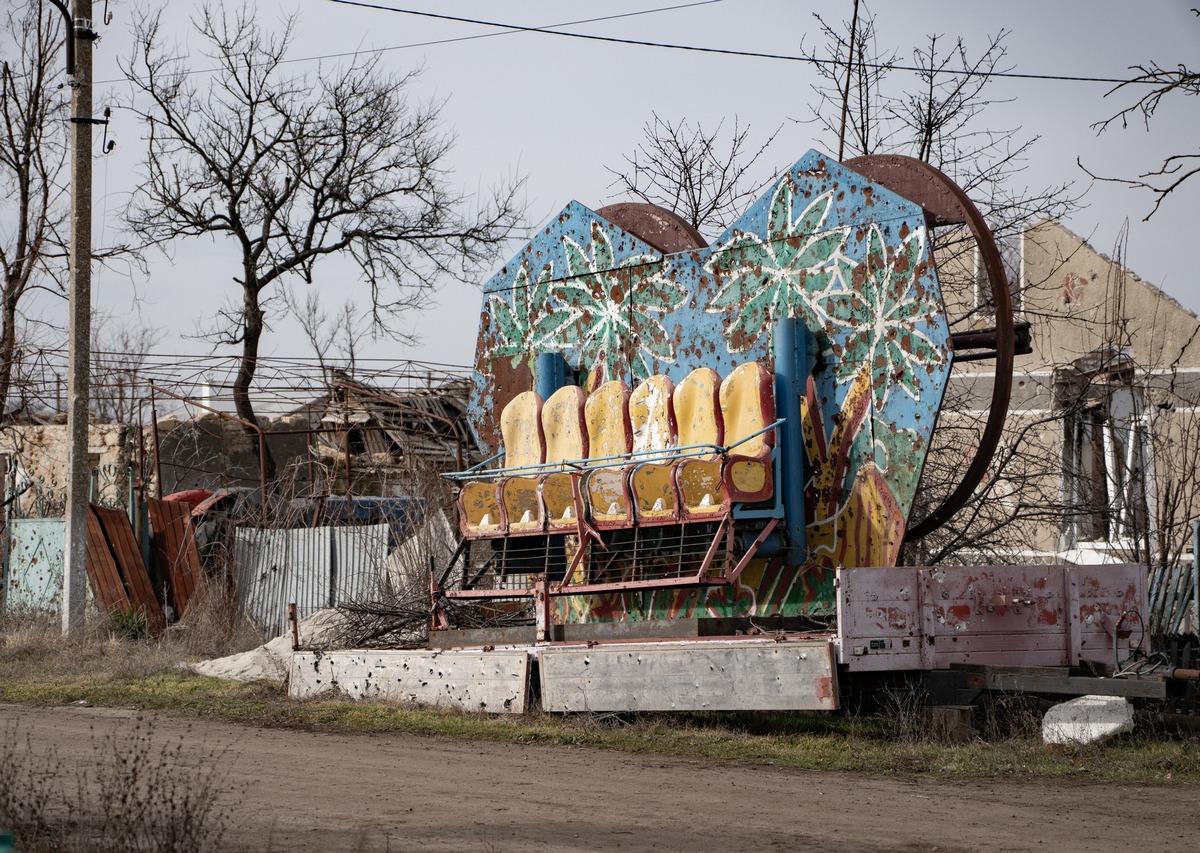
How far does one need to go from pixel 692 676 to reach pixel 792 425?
2447mm

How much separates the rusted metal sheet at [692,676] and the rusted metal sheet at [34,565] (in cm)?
1186

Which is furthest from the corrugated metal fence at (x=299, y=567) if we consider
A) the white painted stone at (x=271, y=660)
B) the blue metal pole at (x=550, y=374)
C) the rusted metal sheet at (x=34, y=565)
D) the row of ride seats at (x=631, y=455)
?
the row of ride seats at (x=631, y=455)

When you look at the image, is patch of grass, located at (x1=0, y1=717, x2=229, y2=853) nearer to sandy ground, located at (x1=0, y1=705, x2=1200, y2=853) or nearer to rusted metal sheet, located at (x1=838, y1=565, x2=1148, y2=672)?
sandy ground, located at (x1=0, y1=705, x2=1200, y2=853)

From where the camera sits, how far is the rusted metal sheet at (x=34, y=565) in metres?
20.9

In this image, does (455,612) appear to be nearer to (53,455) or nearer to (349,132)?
(53,455)

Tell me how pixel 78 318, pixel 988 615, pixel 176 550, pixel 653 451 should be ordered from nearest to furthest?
pixel 988 615 < pixel 653 451 < pixel 78 318 < pixel 176 550

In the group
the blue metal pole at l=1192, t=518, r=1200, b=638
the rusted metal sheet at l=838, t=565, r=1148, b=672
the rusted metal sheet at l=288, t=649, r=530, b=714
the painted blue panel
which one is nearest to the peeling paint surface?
the painted blue panel

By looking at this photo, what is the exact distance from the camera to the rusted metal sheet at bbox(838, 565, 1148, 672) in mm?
9883

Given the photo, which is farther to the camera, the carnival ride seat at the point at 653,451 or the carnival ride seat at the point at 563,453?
the carnival ride seat at the point at 563,453

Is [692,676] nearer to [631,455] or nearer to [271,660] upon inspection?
[631,455]

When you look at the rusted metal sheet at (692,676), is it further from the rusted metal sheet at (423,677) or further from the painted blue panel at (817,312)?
the painted blue panel at (817,312)

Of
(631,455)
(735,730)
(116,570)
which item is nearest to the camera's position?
(735,730)

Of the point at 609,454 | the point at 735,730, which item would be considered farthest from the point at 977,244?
the point at 735,730

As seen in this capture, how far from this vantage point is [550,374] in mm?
14008
